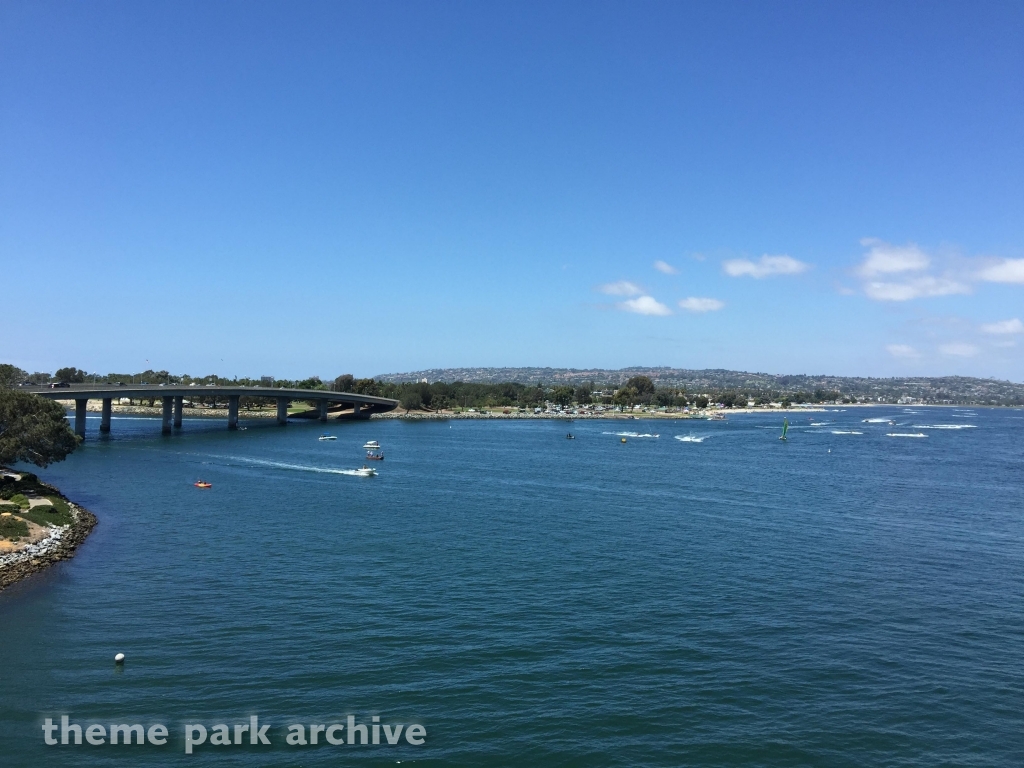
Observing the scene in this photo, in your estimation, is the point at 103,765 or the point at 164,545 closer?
the point at 103,765

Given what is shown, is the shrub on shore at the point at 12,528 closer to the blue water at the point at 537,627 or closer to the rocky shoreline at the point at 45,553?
the rocky shoreline at the point at 45,553

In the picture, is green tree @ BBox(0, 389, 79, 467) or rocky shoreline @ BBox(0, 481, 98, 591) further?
green tree @ BBox(0, 389, 79, 467)

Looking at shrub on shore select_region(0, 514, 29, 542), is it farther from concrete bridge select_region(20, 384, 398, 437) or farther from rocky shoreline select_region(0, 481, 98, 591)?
concrete bridge select_region(20, 384, 398, 437)

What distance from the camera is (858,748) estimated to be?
23062 millimetres

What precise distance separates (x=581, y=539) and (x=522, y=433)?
111247 millimetres

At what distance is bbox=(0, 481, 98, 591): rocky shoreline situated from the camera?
38.7m

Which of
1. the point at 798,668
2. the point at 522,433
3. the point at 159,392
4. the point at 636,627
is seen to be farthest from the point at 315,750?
the point at 522,433

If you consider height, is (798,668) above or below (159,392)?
below

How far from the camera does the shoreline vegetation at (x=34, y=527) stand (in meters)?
40.2

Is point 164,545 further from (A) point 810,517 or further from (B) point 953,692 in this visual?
(A) point 810,517

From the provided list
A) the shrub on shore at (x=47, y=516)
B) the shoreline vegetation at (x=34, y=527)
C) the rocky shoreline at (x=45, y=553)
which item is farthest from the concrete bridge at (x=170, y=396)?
the rocky shoreline at (x=45, y=553)

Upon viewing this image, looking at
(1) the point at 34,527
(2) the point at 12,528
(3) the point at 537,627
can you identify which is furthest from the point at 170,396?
(3) the point at 537,627

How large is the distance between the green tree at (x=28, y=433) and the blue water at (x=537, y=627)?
6.16 meters

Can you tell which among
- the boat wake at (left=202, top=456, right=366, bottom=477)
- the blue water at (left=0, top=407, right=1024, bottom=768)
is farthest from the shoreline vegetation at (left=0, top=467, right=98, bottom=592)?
the boat wake at (left=202, top=456, right=366, bottom=477)
